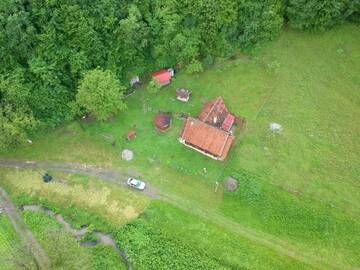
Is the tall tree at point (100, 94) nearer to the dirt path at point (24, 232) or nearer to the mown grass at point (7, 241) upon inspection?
the dirt path at point (24, 232)

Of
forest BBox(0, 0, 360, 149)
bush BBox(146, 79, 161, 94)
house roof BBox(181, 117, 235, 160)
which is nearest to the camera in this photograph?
forest BBox(0, 0, 360, 149)

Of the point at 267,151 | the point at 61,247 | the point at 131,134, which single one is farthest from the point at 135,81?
the point at 61,247

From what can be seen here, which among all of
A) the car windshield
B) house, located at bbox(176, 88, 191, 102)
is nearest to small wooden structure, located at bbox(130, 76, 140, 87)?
house, located at bbox(176, 88, 191, 102)

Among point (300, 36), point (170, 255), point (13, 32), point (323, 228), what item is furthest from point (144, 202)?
point (300, 36)

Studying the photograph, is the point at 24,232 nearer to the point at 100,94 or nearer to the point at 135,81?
the point at 100,94

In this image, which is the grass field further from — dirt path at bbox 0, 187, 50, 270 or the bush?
dirt path at bbox 0, 187, 50, 270

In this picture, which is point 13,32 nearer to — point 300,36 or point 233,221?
point 233,221
